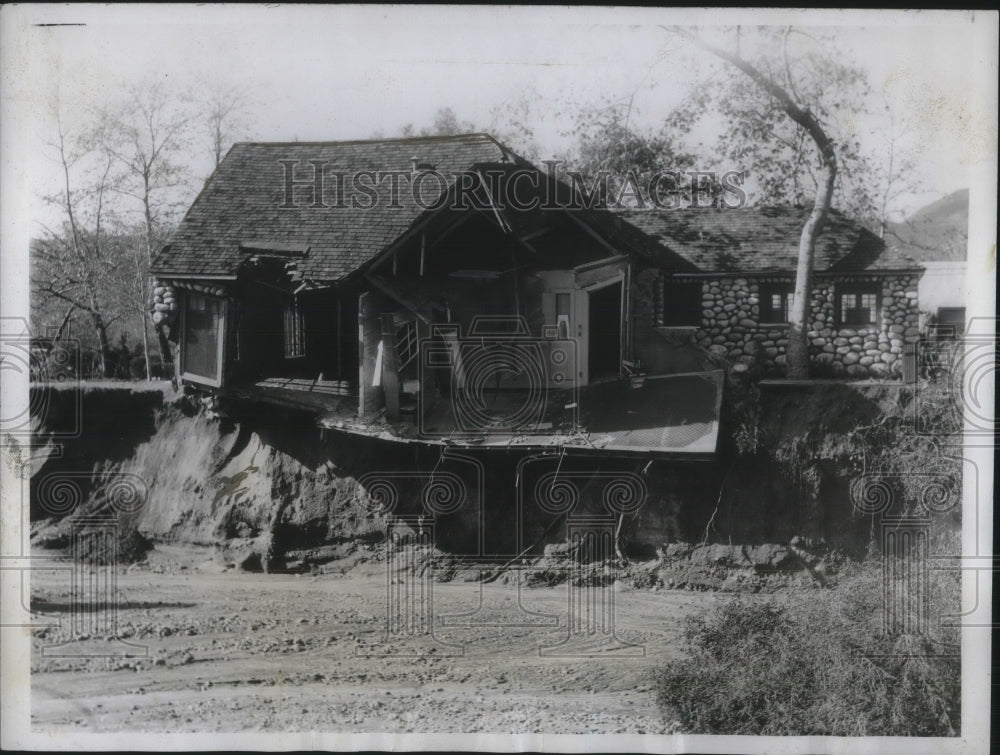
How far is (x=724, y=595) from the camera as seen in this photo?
4.77 meters

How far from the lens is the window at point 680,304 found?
4.71 m

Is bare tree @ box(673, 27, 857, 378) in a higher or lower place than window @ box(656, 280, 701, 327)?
higher

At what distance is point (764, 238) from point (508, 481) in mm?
2259

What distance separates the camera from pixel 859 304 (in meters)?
4.66

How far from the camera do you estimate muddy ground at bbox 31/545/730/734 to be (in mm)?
4695

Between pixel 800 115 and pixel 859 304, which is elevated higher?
pixel 800 115

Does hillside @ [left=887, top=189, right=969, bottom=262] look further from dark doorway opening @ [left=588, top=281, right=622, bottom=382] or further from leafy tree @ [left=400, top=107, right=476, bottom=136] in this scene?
leafy tree @ [left=400, top=107, right=476, bottom=136]

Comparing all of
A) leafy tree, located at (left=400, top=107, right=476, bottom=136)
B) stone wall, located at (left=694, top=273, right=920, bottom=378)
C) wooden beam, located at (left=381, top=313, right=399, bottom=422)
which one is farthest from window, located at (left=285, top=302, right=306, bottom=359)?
stone wall, located at (left=694, top=273, right=920, bottom=378)

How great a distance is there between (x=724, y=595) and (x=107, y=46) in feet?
17.4

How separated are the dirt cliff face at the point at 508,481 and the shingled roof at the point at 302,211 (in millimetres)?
1020

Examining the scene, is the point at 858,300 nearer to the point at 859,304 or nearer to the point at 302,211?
the point at 859,304

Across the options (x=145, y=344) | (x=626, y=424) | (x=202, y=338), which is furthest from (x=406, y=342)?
(x=145, y=344)

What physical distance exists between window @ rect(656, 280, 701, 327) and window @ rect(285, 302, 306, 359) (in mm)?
2302

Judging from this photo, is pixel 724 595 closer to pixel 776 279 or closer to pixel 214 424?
pixel 776 279
